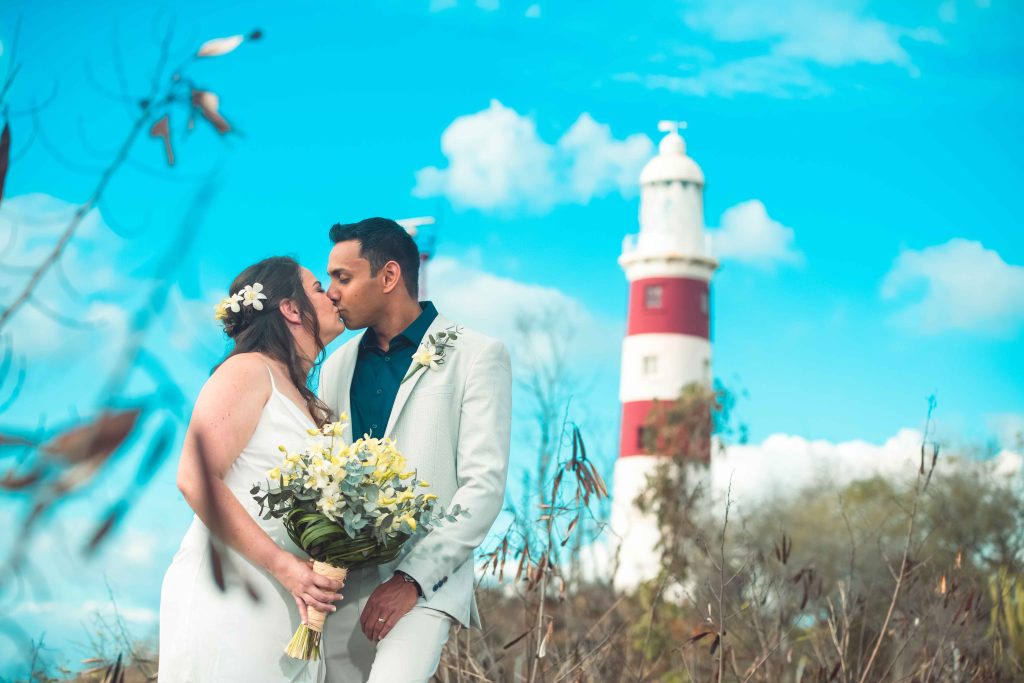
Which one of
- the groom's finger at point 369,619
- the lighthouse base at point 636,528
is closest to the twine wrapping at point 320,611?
the groom's finger at point 369,619

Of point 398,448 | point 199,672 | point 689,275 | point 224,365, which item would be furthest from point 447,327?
point 689,275

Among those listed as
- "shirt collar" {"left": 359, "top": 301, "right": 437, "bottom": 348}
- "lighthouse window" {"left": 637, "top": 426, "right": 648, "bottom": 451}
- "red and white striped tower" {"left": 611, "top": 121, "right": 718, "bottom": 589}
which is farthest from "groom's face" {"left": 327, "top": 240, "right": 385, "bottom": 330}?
"lighthouse window" {"left": 637, "top": 426, "right": 648, "bottom": 451}

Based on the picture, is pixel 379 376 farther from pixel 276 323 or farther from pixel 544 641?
pixel 544 641

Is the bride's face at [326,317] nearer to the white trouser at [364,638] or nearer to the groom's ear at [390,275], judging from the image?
the groom's ear at [390,275]

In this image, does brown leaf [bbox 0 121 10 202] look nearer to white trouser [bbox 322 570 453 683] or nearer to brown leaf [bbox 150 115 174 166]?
brown leaf [bbox 150 115 174 166]

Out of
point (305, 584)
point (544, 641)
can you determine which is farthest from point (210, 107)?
point (544, 641)

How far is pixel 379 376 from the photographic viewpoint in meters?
3.18

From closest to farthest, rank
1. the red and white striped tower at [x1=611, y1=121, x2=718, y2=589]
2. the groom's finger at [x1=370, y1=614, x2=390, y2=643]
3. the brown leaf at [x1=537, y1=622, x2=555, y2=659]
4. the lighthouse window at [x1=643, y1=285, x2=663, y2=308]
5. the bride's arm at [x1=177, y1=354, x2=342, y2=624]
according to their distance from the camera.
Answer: the bride's arm at [x1=177, y1=354, x2=342, y2=624]
the groom's finger at [x1=370, y1=614, x2=390, y2=643]
the brown leaf at [x1=537, y1=622, x2=555, y2=659]
the red and white striped tower at [x1=611, y1=121, x2=718, y2=589]
the lighthouse window at [x1=643, y1=285, x2=663, y2=308]

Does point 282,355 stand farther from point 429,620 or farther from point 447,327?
point 429,620

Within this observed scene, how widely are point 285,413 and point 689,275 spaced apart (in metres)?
30.0

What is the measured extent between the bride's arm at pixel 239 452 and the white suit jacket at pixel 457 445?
263mm

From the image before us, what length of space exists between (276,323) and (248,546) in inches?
25.0

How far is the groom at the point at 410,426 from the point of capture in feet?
9.09

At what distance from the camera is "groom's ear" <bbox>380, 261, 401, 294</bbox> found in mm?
3096
